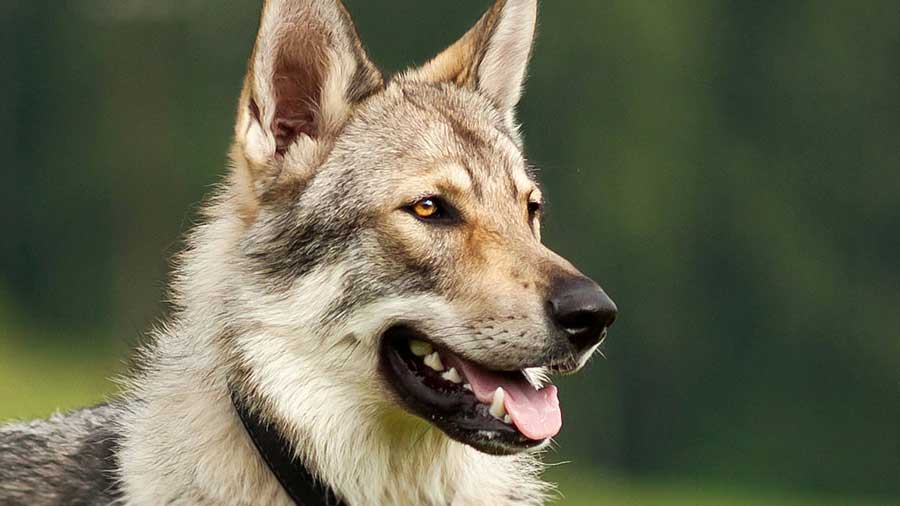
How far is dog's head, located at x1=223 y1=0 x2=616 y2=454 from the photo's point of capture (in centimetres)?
561

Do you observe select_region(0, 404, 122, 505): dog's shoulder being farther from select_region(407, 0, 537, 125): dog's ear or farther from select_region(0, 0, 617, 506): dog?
select_region(407, 0, 537, 125): dog's ear

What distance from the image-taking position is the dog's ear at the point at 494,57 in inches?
263

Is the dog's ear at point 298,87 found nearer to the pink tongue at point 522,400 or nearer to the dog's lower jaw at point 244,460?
the dog's lower jaw at point 244,460

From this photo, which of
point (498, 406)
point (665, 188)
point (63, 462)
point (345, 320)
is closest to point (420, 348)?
point (345, 320)

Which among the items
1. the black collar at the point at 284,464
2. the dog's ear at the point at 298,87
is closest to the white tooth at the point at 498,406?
the black collar at the point at 284,464

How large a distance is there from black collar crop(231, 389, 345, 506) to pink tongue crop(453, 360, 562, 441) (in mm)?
678

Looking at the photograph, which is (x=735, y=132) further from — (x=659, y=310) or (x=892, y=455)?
(x=892, y=455)

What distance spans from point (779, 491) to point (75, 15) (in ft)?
74.1

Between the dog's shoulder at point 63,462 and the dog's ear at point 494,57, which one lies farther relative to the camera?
the dog's ear at point 494,57

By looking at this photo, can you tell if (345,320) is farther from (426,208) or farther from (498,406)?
(498,406)

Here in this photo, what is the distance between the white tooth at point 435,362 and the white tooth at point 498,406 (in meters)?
0.27

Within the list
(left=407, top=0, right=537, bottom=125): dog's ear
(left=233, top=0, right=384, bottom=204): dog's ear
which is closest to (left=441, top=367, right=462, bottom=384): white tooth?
(left=233, top=0, right=384, bottom=204): dog's ear

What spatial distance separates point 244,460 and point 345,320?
620mm

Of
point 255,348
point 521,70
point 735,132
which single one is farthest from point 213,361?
point 735,132
